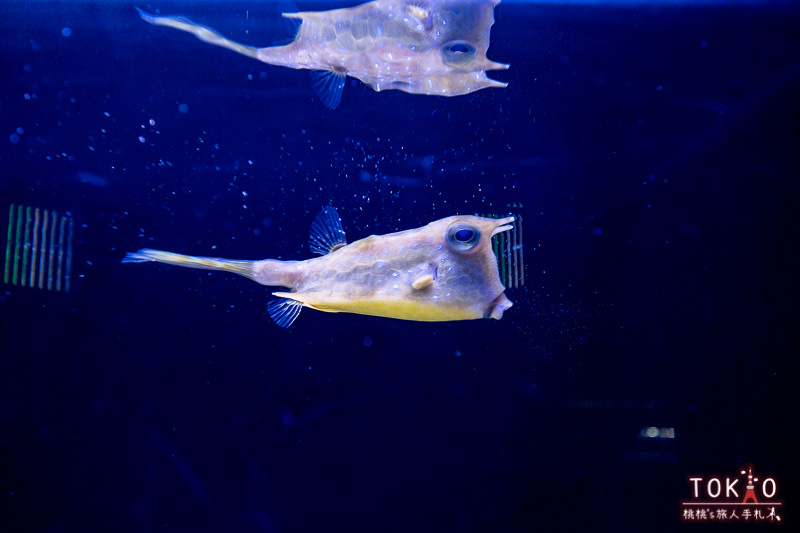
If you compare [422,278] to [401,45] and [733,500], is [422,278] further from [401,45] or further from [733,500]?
[733,500]

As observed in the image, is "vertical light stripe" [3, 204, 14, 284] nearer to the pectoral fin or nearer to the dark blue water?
the dark blue water

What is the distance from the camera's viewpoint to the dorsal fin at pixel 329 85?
9.11ft

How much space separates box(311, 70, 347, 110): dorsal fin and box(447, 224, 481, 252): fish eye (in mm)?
1235

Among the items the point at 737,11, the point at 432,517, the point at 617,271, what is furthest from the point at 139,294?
the point at 737,11

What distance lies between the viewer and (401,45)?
2.59 metres

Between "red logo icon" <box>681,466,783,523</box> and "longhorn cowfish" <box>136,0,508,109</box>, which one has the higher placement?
"longhorn cowfish" <box>136,0,508,109</box>

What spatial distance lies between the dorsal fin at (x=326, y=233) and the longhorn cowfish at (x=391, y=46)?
2.28 feet

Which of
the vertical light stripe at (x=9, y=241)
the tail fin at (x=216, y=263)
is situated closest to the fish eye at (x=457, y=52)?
the tail fin at (x=216, y=263)

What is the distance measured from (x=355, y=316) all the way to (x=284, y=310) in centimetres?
54

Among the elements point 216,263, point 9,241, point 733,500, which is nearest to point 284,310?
point 216,263

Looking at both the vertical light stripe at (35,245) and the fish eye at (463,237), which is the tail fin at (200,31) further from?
the fish eye at (463,237)

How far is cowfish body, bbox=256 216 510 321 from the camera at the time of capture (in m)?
2.05

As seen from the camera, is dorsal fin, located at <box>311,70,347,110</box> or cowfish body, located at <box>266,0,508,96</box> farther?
dorsal fin, located at <box>311,70,347,110</box>

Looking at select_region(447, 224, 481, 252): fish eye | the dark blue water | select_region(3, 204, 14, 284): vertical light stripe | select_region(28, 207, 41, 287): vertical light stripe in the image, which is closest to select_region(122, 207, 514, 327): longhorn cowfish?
select_region(447, 224, 481, 252): fish eye
